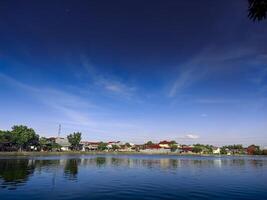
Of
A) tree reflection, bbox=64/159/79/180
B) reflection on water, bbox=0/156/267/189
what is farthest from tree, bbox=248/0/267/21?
tree reflection, bbox=64/159/79/180

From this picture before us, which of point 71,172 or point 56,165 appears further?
point 56,165

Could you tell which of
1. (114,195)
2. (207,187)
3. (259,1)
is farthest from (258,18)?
(207,187)

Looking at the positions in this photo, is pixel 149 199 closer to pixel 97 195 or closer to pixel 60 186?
pixel 97 195

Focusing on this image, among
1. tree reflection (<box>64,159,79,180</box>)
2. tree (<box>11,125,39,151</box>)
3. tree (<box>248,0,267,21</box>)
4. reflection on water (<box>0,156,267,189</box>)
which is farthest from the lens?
tree (<box>11,125,39,151</box>)

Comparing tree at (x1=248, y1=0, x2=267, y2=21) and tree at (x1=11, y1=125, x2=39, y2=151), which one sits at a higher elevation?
tree at (x1=11, y1=125, x2=39, y2=151)

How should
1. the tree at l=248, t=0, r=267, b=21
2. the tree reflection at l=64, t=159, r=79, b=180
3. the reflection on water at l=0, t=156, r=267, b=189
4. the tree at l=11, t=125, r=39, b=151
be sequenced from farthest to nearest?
the tree at l=11, t=125, r=39, b=151 → the tree reflection at l=64, t=159, r=79, b=180 → the reflection on water at l=0, t=156, r=267, b=189 → the tree at l=248, t=0, r=267, b=21

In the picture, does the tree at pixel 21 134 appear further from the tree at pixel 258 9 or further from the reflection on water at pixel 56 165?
the tree at pixel 258 9

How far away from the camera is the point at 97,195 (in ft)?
119

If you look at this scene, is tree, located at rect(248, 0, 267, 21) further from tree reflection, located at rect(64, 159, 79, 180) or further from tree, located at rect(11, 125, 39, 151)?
tree, located at rect(11, 125, 39, 151)

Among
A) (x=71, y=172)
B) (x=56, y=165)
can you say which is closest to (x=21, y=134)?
(x=56, y=165)

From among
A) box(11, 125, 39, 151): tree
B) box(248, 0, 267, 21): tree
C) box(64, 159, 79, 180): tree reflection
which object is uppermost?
box(11, 125, 39, 151): tree

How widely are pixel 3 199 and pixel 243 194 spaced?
Result: 33392 millimetres

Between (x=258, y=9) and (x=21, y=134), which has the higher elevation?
(x=21, y=134)

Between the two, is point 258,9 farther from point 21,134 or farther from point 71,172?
point 21,134
